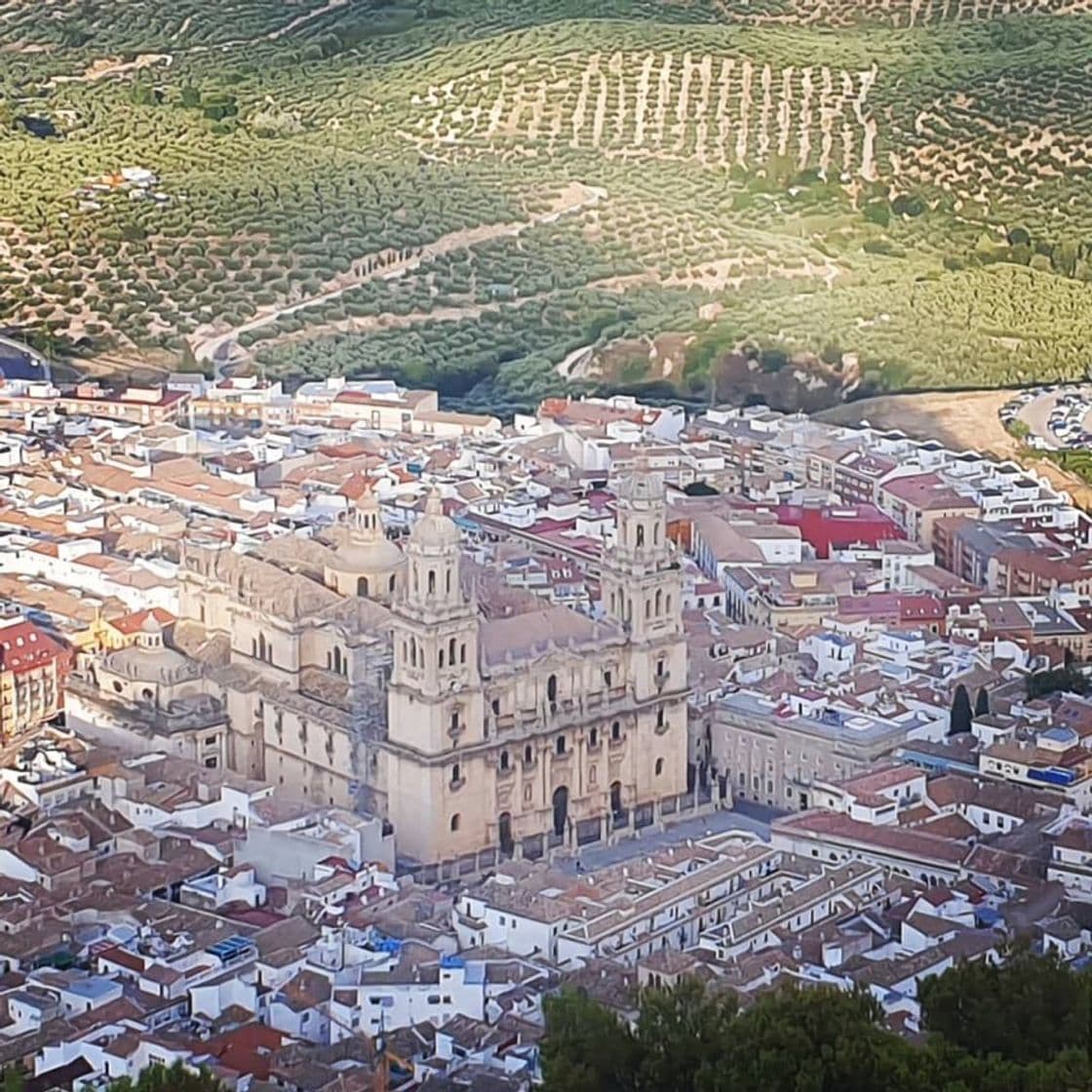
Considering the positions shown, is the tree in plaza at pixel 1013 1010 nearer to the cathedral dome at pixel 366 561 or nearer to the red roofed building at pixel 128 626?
the cathedral dome at pixel 366 561

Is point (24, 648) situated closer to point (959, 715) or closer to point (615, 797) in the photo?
point (615, 797)

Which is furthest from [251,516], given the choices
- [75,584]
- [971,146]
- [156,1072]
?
[971,146]

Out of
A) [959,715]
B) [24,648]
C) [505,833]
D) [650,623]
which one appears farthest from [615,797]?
[24,648]

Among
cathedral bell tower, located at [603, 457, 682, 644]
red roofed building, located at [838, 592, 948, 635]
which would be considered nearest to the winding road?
red roofed building, located at [838, 592, 948, 635]

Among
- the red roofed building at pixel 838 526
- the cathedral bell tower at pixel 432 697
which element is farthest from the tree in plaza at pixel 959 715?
the red roofed building at pixel 838 526

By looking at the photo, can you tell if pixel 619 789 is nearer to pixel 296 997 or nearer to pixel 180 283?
pixel 296 997

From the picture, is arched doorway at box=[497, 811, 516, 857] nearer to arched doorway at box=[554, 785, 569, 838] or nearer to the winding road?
arched doorway at box=[554, 785, 569, 838]
